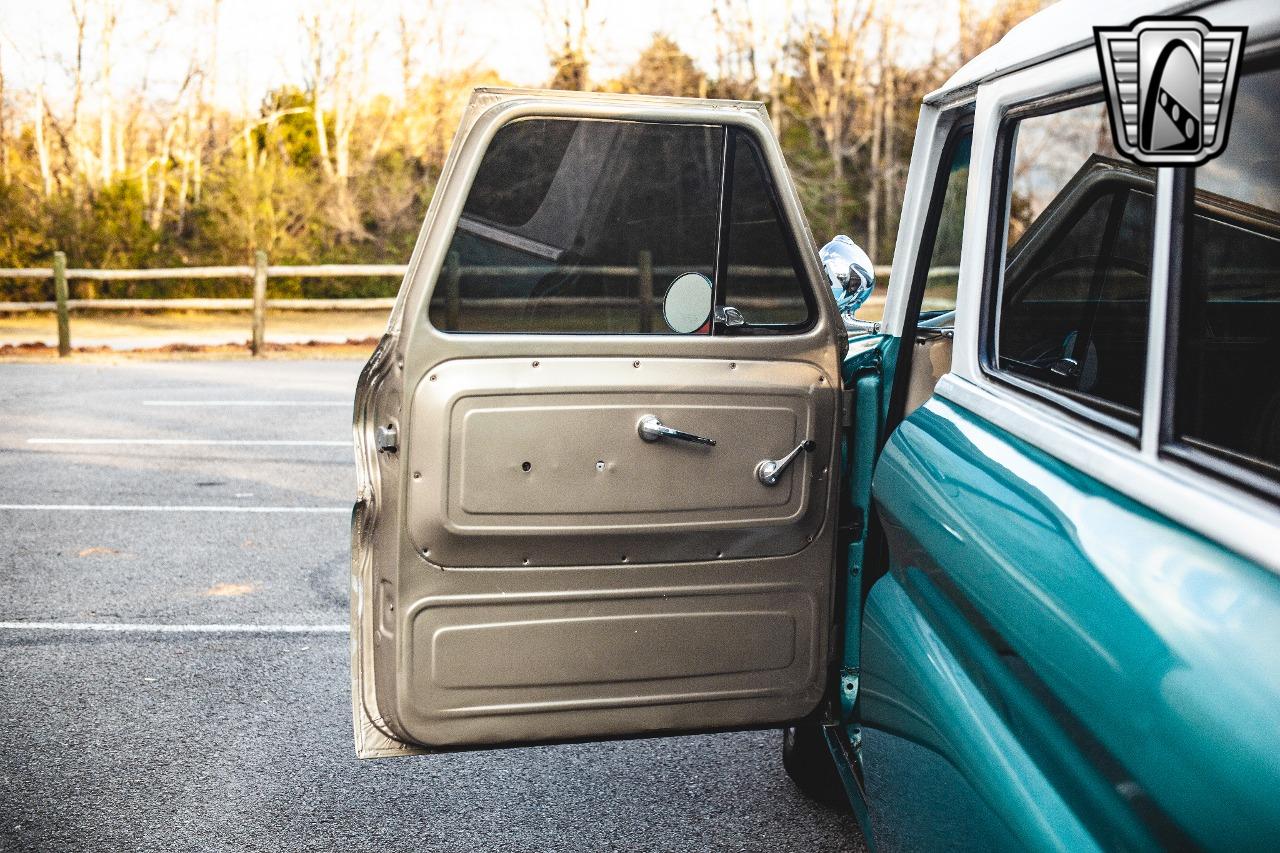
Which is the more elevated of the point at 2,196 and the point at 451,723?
the point at 2,196

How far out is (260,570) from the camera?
19.2 feet

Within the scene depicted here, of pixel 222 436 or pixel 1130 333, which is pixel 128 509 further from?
Result: pixel 1130 333

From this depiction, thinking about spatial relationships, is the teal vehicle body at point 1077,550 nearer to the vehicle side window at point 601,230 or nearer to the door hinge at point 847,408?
the door hinge at point 847,408

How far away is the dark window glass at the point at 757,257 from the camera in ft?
8.87

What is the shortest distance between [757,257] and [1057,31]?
931 mm

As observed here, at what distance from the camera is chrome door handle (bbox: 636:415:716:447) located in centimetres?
256

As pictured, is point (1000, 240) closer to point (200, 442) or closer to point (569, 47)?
point (200, 442)

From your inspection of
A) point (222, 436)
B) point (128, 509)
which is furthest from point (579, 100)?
point (222, 436)

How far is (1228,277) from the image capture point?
1.64m

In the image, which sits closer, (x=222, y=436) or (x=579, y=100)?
(x=579, y=100)

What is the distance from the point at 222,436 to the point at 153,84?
23.7 metres

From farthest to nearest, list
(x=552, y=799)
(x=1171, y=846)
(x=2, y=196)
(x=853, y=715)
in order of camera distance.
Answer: (x=2, y=196), (x=552, y=799), (x=853, y=715), (x=1171, y=846)

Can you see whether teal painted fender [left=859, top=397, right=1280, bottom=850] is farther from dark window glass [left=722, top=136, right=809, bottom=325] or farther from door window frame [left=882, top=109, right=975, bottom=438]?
dark window glass [left=722, top=136, right=809, bottom=325]

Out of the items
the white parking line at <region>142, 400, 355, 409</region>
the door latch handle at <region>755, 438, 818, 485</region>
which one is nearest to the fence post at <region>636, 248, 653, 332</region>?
the door latch handle at <region>755, 438, 818, 485</region>
